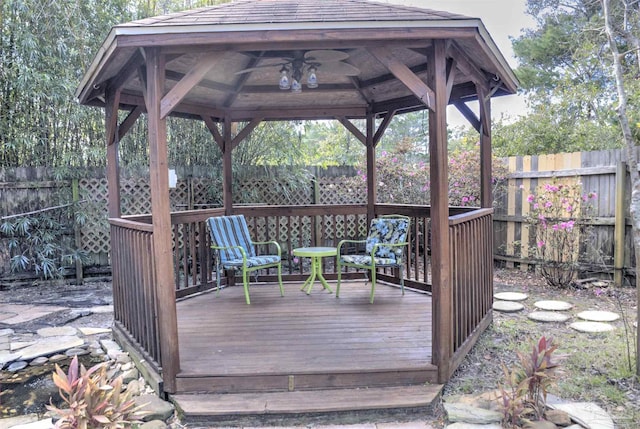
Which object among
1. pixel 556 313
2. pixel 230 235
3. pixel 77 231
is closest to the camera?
pixel 556 313

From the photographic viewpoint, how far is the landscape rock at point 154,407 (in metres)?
2.71

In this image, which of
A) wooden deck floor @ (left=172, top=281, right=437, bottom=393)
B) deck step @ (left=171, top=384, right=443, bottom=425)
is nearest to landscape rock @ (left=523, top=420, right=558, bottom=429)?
deck step @ (left=171, top=384, right=443, bottom=425)

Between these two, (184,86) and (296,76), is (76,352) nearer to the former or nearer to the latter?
(184,86)

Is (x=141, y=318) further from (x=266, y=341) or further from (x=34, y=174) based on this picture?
(x=34, y=174)

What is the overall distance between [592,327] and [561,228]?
184 cm

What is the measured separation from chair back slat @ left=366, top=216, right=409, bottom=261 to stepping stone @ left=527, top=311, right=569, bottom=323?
1.44 meters

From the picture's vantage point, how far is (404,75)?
2.93 meters

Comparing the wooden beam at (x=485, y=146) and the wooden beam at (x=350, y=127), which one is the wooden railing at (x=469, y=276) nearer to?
the wooden beam at (x=485, y=146)

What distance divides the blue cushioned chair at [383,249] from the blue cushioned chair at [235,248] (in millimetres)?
841

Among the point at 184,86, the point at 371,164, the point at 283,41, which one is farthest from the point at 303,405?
the point at 371,164

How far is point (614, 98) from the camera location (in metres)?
9.62

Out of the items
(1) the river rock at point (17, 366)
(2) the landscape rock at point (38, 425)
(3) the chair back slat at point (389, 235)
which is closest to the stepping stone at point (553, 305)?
(3) the chair back slat at point (389, 235)

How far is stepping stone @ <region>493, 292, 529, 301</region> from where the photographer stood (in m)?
5.34

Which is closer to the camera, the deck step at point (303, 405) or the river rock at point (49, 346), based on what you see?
the deck step at point (303, 405)
